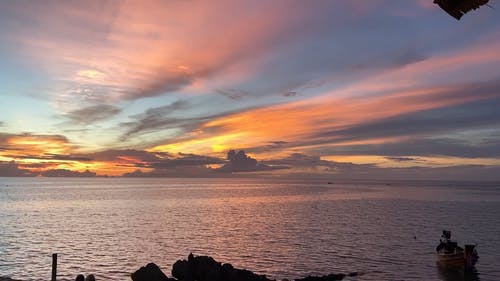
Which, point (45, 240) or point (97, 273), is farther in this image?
point (45, 240)

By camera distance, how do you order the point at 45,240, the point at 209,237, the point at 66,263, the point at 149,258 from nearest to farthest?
the point at 66,263 → the point at 149,258 → the point at 45,240 → the point at 209,237

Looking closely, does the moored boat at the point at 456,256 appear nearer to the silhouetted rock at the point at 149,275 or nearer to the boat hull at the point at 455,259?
the boat hull at the point at 455,259

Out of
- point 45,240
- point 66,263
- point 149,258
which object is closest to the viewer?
point 66,263

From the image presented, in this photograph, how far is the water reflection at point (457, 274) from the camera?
4762 centimetres

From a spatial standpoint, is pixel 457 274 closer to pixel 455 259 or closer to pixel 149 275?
pixel 455 259

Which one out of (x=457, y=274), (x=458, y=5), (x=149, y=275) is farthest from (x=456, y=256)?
(x=458, y=5)

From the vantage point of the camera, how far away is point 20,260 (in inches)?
2106

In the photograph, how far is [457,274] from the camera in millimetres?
49250

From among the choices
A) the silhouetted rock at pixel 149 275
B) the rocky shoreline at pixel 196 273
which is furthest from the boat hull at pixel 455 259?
the silhouetted rock at pixel 149 275

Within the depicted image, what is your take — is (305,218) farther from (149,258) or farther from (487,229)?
(149,258)

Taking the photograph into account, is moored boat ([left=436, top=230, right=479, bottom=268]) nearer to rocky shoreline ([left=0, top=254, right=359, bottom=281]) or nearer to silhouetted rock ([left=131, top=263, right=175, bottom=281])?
rocky shoreline ([left=0, top=254, right=359, bottom=281])

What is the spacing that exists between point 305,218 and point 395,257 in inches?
2000

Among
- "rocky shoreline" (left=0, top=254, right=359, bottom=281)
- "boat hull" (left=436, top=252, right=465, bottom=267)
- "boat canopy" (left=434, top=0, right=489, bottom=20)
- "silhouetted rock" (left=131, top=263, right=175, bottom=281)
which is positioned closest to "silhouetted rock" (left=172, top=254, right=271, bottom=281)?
"rocky shoreline" (left=0, top=254, right=359, bottom=281)

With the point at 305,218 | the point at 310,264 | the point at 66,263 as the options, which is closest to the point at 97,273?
the point at 66,263
